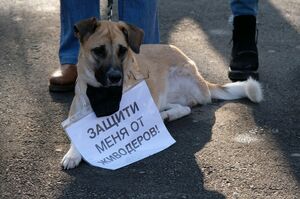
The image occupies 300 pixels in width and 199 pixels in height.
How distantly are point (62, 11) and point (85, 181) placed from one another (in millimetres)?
1828

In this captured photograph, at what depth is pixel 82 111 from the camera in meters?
3.83

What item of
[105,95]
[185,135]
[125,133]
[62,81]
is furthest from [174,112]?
[62,81]

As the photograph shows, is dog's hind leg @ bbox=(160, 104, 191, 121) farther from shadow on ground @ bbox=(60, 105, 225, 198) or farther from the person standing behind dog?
the person standing behind dog

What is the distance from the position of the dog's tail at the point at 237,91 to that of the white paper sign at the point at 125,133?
0.77 metres

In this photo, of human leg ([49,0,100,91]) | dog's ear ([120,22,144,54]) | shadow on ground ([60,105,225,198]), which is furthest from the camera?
A: human leg ([49,0,100,91])

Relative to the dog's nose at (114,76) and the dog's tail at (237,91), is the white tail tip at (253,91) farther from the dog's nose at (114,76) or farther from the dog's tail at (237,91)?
the dog's nose at (114,76)

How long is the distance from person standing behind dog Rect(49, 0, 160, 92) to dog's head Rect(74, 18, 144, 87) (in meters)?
0.73

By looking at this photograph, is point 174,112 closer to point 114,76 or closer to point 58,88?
point 114,76

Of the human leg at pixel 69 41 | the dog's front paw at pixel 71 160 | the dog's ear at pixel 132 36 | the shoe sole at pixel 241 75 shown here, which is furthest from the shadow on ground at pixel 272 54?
the dog's front paw at pixel 71 160

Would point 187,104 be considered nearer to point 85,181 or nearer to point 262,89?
point 262,89

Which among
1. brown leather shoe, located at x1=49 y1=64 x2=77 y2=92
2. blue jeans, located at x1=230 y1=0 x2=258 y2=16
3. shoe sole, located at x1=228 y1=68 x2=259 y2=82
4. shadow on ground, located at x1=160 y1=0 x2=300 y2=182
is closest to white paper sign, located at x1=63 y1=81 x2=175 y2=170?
shadow on ground, located at x1=160 y1=0 x2=300 y2=182

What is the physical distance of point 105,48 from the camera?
12.0 feet

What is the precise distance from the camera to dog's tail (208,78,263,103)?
445 centimetres

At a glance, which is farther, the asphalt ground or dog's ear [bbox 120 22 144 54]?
dog's ear [bbox 120 22 144 54]
